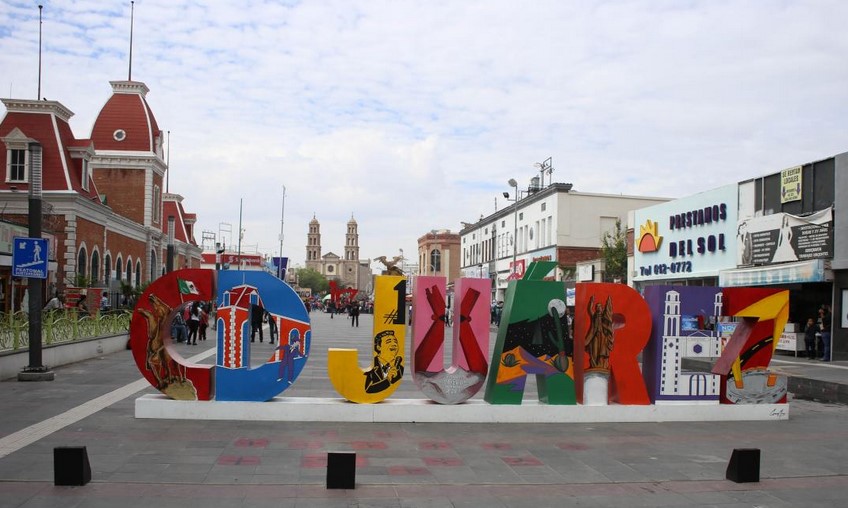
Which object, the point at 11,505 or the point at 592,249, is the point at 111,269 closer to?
the point at 592,249

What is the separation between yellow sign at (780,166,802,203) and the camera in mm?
24969

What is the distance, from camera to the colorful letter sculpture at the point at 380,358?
1149cm

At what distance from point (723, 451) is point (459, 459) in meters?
3.77

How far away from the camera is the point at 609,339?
477 inches

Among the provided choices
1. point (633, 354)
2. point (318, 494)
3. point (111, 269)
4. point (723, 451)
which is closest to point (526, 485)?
point (318, 494)

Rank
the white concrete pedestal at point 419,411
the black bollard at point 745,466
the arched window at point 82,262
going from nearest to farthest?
the black bollard at point 745,466
the white concrete pedestal at point 419,411
the arched window at point 82,262

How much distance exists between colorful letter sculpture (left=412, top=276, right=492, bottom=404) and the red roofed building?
17938 mm

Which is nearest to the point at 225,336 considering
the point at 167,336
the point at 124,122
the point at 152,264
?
the point at 167,336

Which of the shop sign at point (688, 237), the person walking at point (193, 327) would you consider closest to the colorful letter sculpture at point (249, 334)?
the person walking at point (193, 327)

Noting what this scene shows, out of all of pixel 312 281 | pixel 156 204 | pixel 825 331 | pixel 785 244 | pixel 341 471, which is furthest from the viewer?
pixel 312 281

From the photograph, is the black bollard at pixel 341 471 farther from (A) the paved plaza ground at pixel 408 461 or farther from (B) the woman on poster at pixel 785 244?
(B) the woman on poster at pixel 785 244

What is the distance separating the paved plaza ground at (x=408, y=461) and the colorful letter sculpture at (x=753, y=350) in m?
0.64

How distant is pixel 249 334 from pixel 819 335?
67.0ft

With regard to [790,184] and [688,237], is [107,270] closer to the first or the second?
[688,237]
